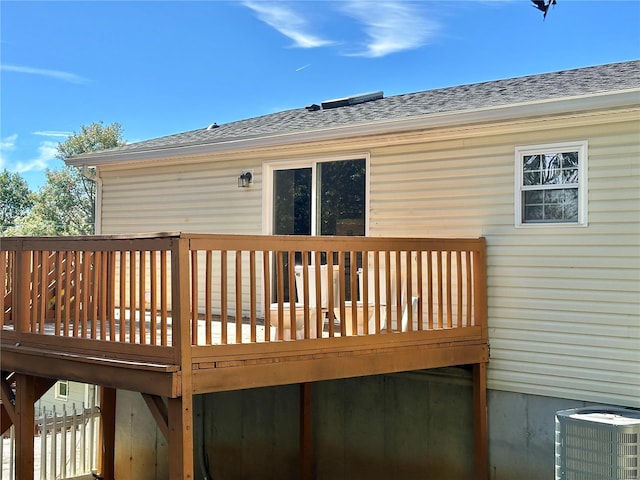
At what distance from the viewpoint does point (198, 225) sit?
911cm

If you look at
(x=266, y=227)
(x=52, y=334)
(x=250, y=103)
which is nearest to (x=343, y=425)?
(x=266, y=227)

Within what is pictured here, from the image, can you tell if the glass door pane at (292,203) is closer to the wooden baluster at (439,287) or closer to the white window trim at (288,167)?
the white window trim at (288,167)

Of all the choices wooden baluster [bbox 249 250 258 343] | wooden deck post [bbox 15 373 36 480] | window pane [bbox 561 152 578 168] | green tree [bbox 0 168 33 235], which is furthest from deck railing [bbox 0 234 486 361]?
green tree [bbox 0 168 33 235]

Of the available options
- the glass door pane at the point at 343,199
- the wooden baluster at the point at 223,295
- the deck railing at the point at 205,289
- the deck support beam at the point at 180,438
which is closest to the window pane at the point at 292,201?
the glass door pane at the point at 343,199

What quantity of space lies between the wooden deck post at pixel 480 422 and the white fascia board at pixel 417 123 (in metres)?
2.49

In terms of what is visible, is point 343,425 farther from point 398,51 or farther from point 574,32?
point 398,51

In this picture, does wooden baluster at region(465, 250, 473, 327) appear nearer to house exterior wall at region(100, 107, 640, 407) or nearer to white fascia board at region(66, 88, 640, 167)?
house exterior wall at region(100, 107, 640, 407)

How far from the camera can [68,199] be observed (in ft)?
98.2

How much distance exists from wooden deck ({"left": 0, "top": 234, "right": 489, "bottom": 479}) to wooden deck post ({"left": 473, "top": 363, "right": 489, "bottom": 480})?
0.05 ft

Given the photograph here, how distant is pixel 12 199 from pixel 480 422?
27929 millimetres

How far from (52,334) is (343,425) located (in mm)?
3647

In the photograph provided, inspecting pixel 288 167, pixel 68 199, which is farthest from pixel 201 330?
pixel 68 199

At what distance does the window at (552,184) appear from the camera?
20.0ft

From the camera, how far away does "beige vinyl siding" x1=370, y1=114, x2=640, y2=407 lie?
586cm
